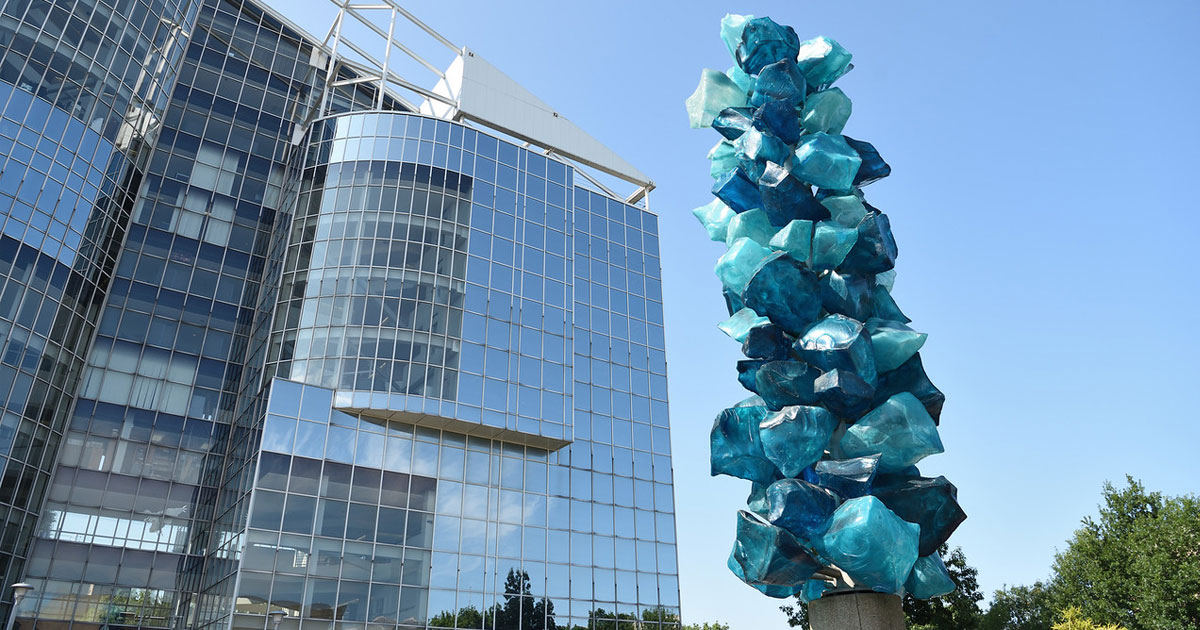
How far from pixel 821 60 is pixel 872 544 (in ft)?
18.9

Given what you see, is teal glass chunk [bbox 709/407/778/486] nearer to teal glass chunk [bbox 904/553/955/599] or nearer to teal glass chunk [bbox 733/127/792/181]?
teal glass chunk [bbox 904/553/955/599]

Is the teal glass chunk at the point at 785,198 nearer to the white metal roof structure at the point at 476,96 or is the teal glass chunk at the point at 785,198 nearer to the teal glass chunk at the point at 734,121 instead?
the teal glass chunk at the point at 734,121

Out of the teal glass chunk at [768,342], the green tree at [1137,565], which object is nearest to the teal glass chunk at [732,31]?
the teal glass chunk at [768,342]

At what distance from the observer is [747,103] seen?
33.4 feet

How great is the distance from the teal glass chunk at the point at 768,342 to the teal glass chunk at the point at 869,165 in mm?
2501

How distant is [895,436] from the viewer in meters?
7.65

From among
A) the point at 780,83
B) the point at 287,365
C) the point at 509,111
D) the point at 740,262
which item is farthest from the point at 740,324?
the point at 509,111

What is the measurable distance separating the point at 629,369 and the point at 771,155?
3145 centimetres

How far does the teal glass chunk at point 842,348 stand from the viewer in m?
7.82

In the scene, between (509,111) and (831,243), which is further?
(509,111)

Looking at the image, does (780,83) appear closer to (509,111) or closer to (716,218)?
(716,218)

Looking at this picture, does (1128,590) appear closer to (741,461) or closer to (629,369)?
(629,369)

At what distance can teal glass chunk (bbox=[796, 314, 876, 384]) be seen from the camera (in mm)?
7820

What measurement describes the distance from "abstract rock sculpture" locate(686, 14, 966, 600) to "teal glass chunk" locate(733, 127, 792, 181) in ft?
0.07
